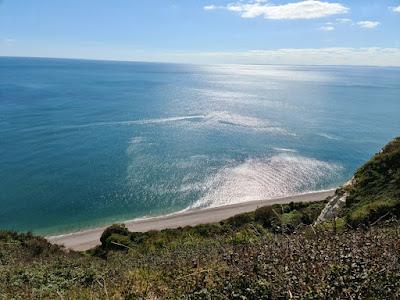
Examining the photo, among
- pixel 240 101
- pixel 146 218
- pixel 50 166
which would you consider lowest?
pixel 146 218

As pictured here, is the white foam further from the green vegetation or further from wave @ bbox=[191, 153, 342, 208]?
the green vegetation

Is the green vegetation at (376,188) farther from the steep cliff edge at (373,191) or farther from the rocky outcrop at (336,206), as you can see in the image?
the rocky outcrop at (336,206)

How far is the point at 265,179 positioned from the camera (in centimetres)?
5803

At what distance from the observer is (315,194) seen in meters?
53.0

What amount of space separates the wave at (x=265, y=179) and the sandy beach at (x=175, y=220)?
1.82 meters

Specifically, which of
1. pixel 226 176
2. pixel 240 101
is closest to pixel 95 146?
pixel 226 176

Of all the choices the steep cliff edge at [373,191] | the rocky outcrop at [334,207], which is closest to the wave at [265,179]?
the rocky outcrop at [334,207]

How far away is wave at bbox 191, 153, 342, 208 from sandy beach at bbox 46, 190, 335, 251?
182cm

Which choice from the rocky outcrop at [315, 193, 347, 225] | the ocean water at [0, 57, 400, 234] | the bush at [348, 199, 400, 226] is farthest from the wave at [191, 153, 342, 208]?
the bush at [348, 199, 400, 226]

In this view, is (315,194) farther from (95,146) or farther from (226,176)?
(95,146)

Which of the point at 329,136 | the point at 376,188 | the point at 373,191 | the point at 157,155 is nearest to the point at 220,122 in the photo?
the point at 329,136

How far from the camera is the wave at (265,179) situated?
53.2 meters

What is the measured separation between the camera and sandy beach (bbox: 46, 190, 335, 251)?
39594 mm

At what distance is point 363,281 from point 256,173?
56.0 metres
